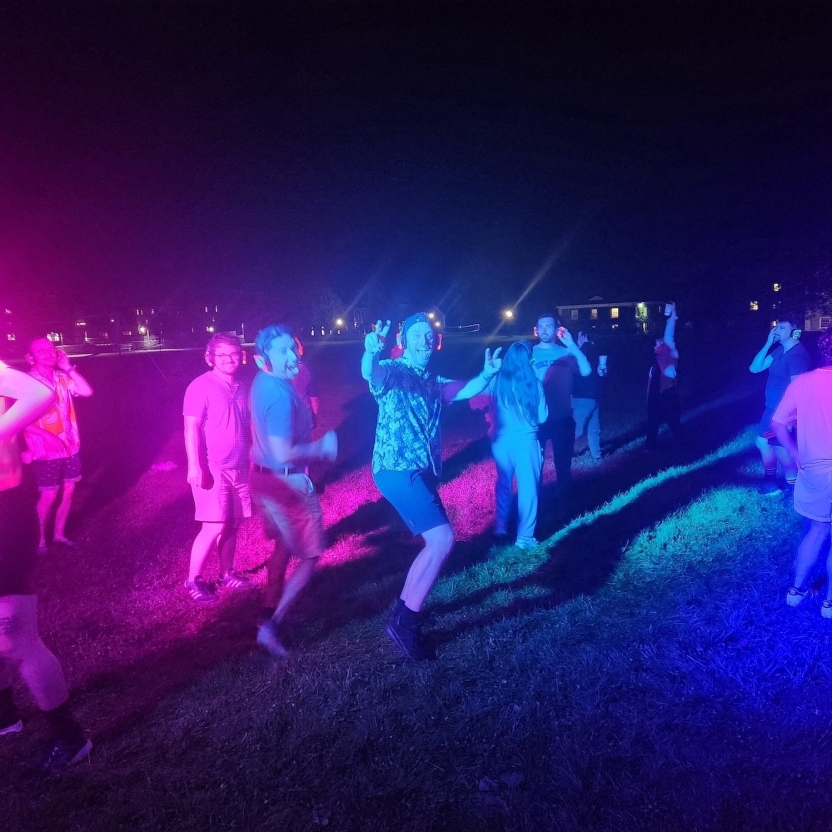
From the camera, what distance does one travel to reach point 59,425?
19.3 ft

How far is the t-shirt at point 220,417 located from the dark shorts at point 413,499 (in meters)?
1.58

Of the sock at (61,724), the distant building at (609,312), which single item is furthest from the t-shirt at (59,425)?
the distant building at (609,312)

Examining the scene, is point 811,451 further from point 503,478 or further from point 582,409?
point 582,409

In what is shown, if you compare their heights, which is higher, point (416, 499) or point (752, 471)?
point (416, 499)

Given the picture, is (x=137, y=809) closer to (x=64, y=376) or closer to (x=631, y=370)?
(x=64, y=376)

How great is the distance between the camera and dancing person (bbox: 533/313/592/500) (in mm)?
6648

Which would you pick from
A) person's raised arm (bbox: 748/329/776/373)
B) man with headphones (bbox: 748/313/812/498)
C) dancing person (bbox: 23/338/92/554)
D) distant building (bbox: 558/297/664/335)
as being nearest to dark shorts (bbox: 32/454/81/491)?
dancing person (bbox: 23/338/92/554)

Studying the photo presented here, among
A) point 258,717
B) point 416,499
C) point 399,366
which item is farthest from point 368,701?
point 399,366

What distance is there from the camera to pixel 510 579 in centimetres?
505

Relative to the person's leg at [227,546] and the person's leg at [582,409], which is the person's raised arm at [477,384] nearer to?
the person's leg at [227,546]

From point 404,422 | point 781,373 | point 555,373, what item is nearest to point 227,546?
point 404,422

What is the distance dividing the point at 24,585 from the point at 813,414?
4.75 metres

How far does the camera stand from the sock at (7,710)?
134 inches

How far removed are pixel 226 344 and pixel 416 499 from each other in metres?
2.13
